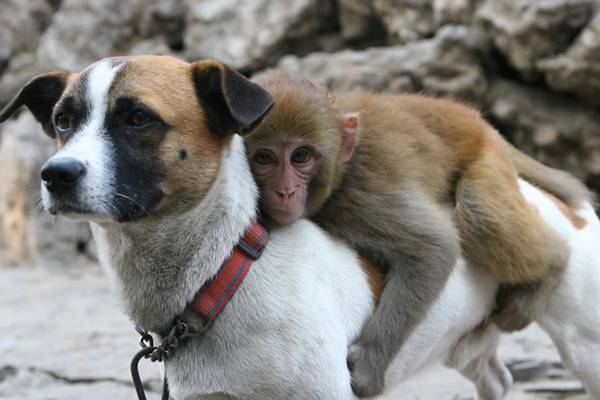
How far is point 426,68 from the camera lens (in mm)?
7570

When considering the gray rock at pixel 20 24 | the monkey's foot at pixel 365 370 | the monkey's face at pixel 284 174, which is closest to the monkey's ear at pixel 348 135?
the monkey's face at pixel 284 174

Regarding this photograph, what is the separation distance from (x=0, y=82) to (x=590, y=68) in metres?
8.40

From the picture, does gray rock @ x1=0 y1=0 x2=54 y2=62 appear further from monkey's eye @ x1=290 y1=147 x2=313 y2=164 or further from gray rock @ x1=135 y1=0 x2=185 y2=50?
monkey's eye @ x1=290 y1=147 x2=313 y2=164

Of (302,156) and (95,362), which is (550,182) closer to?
(302,156)

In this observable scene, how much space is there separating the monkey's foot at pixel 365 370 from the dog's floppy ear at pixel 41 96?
135cm

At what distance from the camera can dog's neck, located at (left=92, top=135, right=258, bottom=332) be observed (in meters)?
2.65

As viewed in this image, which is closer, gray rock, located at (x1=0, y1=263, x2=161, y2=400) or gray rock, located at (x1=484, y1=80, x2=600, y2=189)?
gray rock, located at (x1=0, y1=263, x2=161, y2=400)

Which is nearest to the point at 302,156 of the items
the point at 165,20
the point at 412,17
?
the point at 412,17

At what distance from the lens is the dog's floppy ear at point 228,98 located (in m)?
2.50

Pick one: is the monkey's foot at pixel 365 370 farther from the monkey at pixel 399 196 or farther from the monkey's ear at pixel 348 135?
the monkey's ear at pixel 348 135

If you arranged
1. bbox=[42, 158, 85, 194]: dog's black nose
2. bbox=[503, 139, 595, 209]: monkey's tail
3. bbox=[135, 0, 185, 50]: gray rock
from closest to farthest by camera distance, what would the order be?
bbox=[42, 158, 85, 194]: dog's black nose < bbox=[503, 139, 595, 209]: monkey's tail < bbox=[135, 0, 185, 50]: gray rock

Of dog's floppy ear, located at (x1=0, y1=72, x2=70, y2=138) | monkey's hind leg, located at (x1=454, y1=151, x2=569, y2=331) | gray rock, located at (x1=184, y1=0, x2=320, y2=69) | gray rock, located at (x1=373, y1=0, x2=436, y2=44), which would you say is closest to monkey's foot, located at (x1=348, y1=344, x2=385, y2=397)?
monkey's hind leg, located at (x1=454, y1=151, x2=569, y2=331)

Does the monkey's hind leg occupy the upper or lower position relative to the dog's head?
lower

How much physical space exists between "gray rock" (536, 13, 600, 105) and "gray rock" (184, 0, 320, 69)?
2963mm
